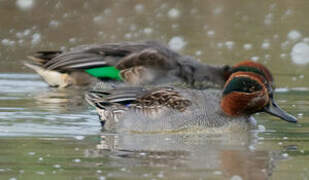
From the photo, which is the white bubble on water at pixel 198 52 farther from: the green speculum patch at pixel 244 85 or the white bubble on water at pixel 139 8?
the green speculum patch at pixel 244 85

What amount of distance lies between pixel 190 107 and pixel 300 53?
23.4 ft

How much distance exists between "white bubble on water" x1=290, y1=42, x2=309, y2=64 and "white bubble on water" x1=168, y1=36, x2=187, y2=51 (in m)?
2.07

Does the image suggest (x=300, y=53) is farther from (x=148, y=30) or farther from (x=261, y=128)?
(x=261, y=128)

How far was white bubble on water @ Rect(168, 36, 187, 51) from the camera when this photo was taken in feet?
54.7

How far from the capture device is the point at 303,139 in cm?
889

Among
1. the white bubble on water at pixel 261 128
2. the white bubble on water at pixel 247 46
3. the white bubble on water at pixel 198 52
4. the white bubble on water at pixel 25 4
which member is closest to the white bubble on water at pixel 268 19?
the white bubble on water at pixel 247 46

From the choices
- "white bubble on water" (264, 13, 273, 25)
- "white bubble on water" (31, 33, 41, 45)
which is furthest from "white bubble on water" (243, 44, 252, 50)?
"white bubble on water" (31, 33, 41, 45)

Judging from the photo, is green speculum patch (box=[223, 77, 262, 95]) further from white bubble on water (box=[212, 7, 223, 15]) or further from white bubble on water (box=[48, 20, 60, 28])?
white bubble on water (box=[212, 7, 223, 15])

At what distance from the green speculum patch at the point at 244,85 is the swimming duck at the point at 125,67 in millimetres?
3412

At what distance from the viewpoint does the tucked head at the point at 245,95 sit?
368 inches

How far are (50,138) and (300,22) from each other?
11119mm

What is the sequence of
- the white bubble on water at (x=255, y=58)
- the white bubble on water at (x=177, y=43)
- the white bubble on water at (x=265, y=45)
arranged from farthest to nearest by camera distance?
the white bubble on water at (x=177, y=43) < the white bubble on water at (x=265, y=45) < the white bubble on water at (x=255, y=58)

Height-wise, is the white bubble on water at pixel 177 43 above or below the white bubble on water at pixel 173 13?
below

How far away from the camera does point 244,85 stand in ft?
30.7
